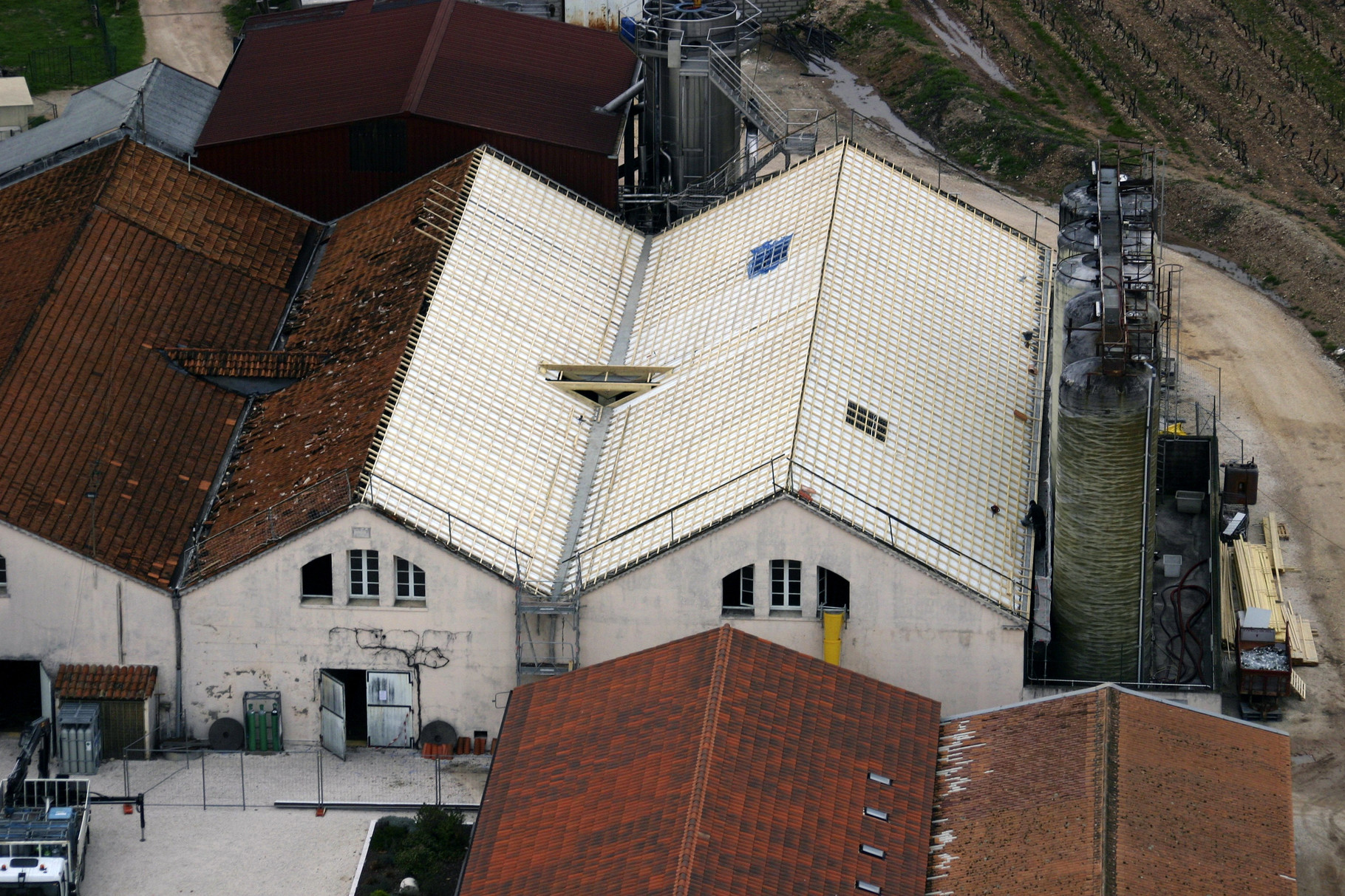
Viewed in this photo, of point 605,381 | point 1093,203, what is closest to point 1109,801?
point 1093,203

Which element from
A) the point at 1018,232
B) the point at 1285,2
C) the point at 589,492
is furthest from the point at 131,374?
the point at 1285,2

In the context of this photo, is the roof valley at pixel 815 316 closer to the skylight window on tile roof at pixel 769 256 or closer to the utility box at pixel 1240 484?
the skylight window on tile roof at pixel 769 256

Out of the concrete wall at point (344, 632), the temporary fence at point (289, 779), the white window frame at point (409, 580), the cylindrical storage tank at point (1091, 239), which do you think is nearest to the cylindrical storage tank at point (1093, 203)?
the cylindrical storage tank at point (1091, 239)

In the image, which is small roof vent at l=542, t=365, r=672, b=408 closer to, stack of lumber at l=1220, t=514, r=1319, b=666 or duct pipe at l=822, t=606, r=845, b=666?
duct pipe at l=822, t=606, r=845, b=666

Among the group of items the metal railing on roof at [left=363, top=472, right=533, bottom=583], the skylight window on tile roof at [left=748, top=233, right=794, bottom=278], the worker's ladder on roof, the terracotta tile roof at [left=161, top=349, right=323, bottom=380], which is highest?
the skylight window on tile roof at [left=748, top=233, right=794, bottom=278]

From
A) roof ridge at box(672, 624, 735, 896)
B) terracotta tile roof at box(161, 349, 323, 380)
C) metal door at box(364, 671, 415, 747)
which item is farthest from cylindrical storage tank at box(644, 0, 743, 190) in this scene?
roof ridge at box(672, 624, 735, 896)
